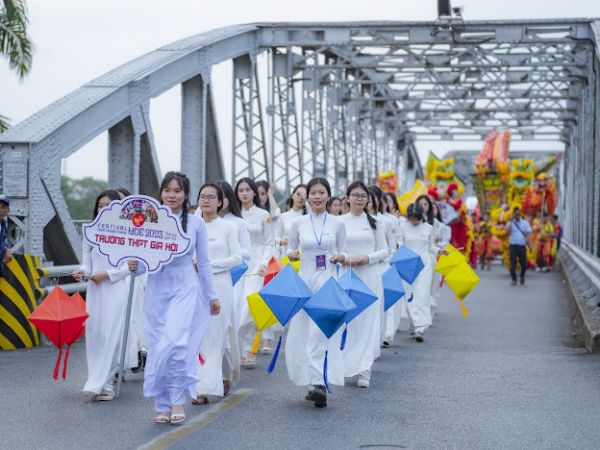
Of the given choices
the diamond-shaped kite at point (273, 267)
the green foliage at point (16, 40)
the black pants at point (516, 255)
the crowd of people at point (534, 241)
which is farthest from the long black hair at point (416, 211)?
the crowd of people at point (534, 241)

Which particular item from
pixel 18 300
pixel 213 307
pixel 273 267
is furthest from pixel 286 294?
pixel 18 300

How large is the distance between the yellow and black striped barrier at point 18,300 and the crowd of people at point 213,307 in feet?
6.03

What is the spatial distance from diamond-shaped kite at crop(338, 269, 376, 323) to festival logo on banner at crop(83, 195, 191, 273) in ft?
4.94

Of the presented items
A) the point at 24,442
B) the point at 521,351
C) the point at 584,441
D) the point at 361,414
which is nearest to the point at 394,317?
the point at 521,351

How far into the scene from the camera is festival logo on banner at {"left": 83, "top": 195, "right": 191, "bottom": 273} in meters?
6.48

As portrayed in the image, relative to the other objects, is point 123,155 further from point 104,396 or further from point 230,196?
point 104,396

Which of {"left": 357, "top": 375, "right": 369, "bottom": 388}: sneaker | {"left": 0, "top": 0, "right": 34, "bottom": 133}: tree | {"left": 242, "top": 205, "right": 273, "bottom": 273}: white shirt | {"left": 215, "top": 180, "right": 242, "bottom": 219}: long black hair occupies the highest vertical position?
{"left": 0, "top": 0, "right": 34, "bottom": 133}: tree

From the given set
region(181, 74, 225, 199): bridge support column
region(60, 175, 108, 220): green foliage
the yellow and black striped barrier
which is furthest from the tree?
region(60, 175, 108, 220): green foliage

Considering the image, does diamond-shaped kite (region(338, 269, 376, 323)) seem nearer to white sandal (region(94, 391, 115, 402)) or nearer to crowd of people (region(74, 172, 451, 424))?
crowd of people (region(74, 172, 451, 424))

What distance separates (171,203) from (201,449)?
183 centimetres

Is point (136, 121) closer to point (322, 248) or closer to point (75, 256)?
point (75, 256)

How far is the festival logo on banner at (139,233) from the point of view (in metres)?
6.48

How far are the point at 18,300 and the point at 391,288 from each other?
3671mm

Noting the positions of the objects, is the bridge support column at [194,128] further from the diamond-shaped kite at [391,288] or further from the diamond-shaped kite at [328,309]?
the diamond-shaped kite at [328,309]
